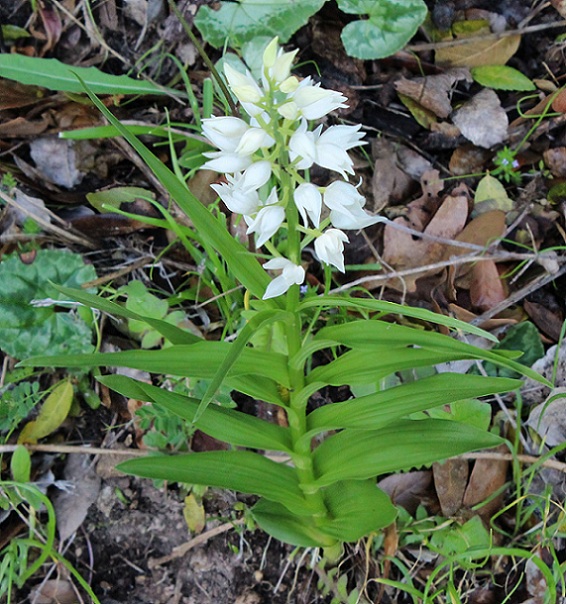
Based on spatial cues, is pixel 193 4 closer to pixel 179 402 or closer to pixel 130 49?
pixel 130 49

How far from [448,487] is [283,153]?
0.98 metres

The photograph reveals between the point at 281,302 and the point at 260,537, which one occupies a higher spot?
the point at 281,302

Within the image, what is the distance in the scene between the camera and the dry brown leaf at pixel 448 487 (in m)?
1.49

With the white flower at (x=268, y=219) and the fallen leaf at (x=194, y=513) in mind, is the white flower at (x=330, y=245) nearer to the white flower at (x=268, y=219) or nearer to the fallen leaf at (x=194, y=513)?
the white flower at (x=268, y=219)

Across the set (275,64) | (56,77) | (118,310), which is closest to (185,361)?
(118,310)

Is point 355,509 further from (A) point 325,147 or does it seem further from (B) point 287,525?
(A) point 325,147

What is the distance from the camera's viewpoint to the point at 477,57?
1.73 metres

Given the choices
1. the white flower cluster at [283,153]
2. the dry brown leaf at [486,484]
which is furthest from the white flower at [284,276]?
the dry brown leaf at [486,484]

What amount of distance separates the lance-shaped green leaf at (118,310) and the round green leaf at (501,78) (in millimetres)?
1141

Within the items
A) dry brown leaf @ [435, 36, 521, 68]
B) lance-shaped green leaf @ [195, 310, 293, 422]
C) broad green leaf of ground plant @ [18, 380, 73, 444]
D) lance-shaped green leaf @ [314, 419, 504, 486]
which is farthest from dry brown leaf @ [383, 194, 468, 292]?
broad green leaf of ground plant @ [18, 380, 73, 444]

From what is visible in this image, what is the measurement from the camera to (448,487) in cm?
149

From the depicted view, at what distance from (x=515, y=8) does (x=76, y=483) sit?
1.80 metres

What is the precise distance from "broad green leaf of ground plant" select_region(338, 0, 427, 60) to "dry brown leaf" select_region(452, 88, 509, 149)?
26 cm

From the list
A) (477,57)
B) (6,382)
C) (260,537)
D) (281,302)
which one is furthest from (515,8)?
(6,382)
